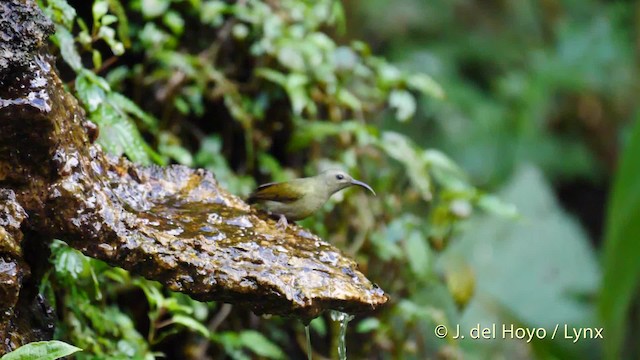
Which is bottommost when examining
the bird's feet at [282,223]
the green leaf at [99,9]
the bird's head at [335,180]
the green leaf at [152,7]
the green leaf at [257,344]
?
the green leaf at [257,344]

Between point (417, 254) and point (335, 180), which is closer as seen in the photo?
point (335, 180)

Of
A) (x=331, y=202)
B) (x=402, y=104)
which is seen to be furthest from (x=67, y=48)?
(x=402, y=104)

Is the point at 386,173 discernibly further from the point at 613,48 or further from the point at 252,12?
the point at 613,48

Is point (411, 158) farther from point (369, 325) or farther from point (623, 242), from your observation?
point (623, 242)

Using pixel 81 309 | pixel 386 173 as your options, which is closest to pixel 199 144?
pixel 386 173

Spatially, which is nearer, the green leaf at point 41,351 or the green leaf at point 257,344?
the green leaf at point 41,351

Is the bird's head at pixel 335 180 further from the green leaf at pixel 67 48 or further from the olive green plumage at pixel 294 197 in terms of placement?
the green leaf at pixel 67 48

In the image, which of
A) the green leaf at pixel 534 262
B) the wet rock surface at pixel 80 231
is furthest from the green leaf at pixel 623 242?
the wet rock surface at pixel 80 231
